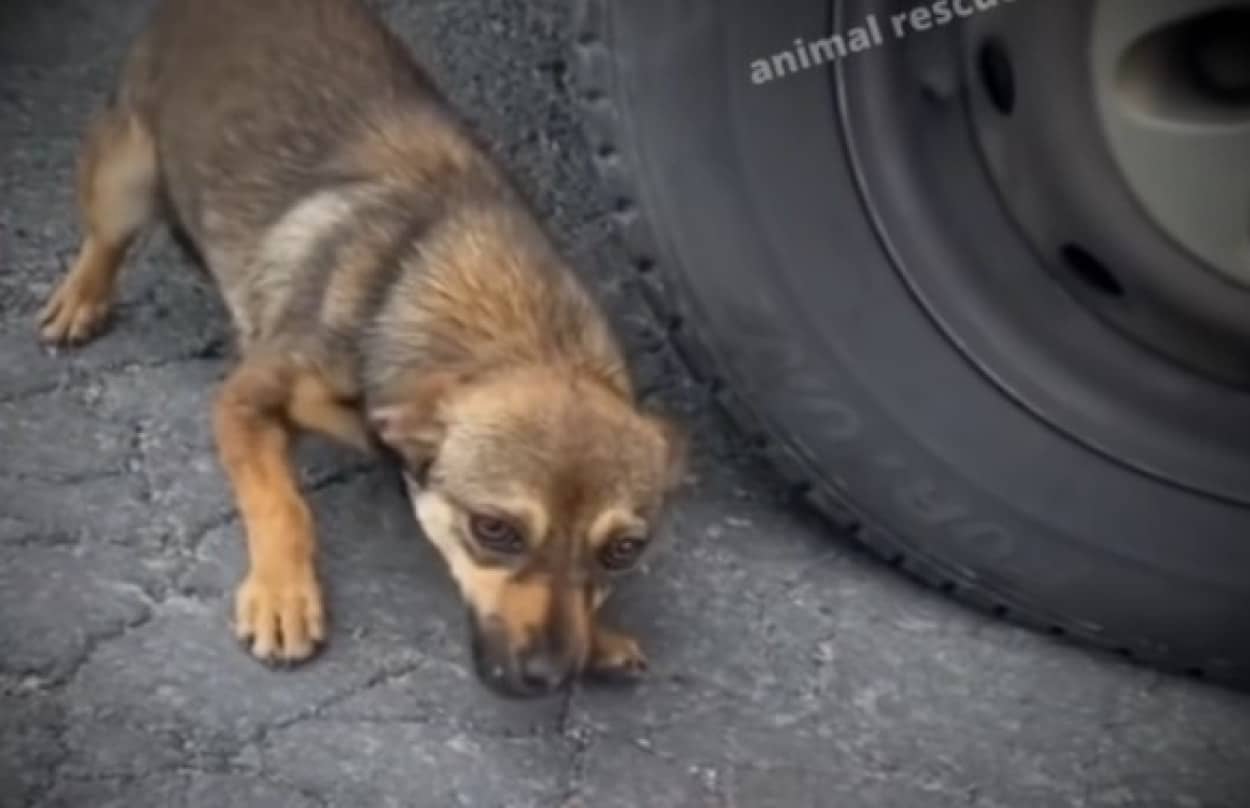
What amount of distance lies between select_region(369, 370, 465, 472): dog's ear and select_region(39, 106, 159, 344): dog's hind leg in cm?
80

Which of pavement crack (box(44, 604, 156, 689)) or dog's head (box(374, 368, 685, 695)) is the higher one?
dog's head (box(374, 368, 685, 695))

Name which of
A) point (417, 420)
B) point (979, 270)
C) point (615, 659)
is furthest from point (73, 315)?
point (979, 270)

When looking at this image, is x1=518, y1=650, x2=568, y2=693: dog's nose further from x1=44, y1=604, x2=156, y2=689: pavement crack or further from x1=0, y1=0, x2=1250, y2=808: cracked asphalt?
x1=44, y1=604, x2=156, y2=689: pavement crack

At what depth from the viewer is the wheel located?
117 inches

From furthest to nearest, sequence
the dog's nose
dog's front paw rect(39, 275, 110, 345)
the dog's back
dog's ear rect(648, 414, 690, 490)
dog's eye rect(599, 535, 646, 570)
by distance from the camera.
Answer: dog's front paw rect(39, 275, 110, 345) < the dog's back < dog's ear rect(648, 414, 690, 490) < dog's eye rect(599, 535, 646, 570) < the dog's nose

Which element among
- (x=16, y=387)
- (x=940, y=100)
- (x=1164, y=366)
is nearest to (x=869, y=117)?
(x=940, y=100)

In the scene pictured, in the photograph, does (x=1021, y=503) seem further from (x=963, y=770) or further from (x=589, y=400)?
(x=589, y=400)

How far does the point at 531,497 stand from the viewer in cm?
291

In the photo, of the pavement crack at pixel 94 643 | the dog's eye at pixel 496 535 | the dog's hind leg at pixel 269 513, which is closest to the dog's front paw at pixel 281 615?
the dog's hind leg at pixel 269 513

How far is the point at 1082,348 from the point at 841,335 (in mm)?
288

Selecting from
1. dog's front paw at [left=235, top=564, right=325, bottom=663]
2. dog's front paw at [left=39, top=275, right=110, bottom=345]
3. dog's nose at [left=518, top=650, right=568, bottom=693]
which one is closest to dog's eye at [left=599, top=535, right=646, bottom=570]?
dog's nose at [left=518, top=650, right=568, bottom=693]

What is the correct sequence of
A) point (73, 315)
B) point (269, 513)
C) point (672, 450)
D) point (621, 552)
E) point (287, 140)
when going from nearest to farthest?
point (621, 552)
point (672, 450)
point (269, 513)
point (287, 140)
point (73, 315)

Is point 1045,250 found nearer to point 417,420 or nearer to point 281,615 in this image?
point 417,420

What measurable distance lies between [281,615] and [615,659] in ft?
1.27
